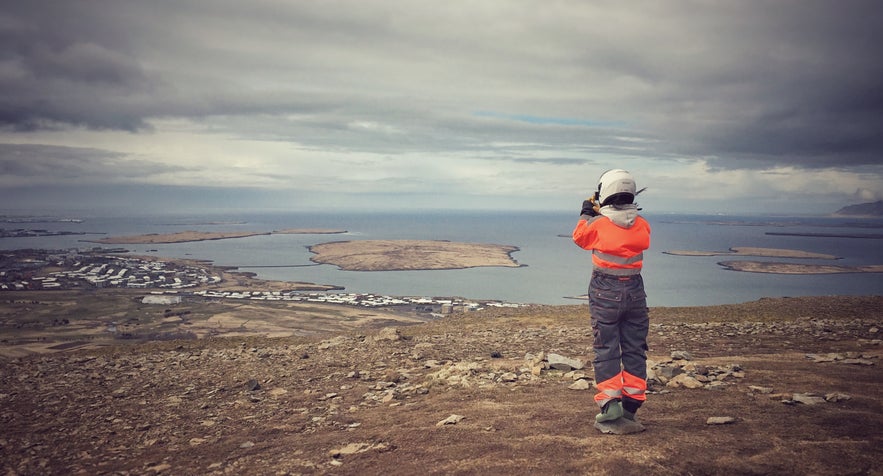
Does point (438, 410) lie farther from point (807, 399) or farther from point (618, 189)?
point (807, 399)

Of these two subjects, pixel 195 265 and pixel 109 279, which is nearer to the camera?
pixel 109 279

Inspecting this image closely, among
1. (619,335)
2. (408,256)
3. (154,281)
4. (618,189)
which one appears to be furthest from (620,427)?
(408,256)

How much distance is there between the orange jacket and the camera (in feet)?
19.5

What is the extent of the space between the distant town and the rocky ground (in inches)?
1811

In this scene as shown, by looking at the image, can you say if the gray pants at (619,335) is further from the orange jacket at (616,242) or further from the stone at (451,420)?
the stone at (451,420)

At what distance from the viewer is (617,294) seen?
5973 mm

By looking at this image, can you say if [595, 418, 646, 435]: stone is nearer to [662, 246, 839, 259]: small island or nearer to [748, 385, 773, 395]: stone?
[748, 385, 773, 395]: stone

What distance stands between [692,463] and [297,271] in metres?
108

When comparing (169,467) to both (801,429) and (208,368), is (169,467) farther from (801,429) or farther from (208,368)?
(801,429)

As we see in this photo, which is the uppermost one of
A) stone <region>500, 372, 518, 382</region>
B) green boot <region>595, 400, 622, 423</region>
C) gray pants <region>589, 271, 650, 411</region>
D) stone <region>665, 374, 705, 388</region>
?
gray pants <region>589, 271, 650, 411</region>

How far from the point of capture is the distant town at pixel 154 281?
65.8m

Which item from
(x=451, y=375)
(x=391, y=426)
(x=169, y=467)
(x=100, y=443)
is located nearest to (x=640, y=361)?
(x=391, y=426)

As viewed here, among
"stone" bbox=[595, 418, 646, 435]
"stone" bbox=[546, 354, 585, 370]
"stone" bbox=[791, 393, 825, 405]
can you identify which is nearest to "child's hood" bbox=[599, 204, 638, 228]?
"stone" bbox=[595, 418, 646, 435]

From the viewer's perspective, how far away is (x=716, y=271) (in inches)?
4200
